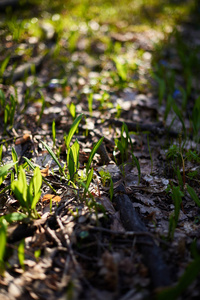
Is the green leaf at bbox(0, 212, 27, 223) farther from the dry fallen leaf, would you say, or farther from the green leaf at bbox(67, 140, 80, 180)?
the green leaf at bbox(67, 140, 80, 180)

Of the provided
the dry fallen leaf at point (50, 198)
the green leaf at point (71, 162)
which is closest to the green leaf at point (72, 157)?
the green leaf at point (71, 162)

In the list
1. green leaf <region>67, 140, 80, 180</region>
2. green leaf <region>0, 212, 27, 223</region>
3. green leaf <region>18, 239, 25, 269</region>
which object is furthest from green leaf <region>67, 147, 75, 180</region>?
green leaf <region>18, 239, 25, 269</region>

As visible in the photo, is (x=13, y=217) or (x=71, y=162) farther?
(x=71, y=162)

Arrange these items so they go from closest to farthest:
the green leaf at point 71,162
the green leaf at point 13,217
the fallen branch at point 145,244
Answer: the fallen branch at point 145,244
the green leaf at point 13,217
the green leaf at point 71,162

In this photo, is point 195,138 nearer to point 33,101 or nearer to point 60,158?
point 60,158

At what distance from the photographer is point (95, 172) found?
183 cm

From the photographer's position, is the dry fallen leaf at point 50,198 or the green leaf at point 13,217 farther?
the dry fallen leaf at point 50,198

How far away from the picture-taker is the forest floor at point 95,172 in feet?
3.71

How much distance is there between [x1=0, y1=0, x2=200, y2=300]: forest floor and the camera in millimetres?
1130

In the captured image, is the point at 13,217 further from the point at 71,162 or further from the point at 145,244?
the point at 145,244

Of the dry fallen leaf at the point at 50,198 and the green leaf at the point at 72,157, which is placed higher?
the green leaf at the point at 72,157

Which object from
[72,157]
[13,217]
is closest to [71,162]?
[72,157]

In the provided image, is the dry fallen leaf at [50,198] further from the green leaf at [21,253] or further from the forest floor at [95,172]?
the green leaf at [21,253]

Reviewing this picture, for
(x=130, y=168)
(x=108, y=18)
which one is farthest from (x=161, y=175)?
(x=108, y=18)
